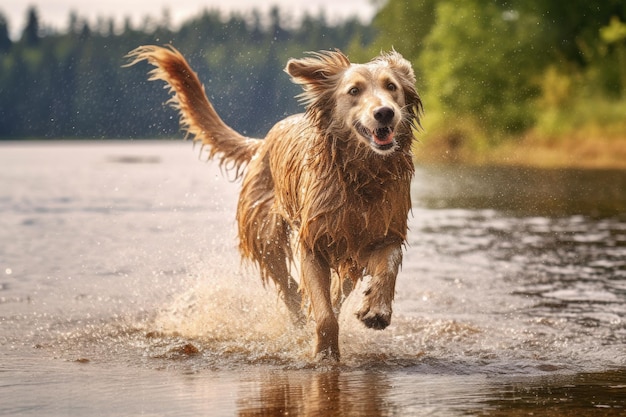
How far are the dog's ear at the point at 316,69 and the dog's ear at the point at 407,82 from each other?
0.98 feet

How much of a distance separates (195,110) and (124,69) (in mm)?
73381

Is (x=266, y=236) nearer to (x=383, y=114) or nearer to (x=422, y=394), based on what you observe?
(x=383, y=114)

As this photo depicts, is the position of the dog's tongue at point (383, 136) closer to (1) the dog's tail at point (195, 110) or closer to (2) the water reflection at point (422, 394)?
(2) the water reflection at point (422, 394)

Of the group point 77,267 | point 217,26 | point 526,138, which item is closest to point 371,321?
point 77,267

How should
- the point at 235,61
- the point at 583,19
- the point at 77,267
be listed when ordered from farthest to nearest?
the point at 235,61 → the point at 583,19 → the point at 77,267

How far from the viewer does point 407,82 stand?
21.4ft

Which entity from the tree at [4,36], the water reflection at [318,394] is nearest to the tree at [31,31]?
the tree at [4,36]

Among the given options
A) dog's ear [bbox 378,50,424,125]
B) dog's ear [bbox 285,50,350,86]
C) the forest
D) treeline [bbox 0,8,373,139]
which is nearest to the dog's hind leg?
dog's ear [bbox 285,50,350,86]

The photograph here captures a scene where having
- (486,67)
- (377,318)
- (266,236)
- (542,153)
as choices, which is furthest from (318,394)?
(486,67)

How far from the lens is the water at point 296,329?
5.26 m

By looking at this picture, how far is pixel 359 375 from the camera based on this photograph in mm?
5938

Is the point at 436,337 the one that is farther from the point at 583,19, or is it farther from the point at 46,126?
the point at 46,126

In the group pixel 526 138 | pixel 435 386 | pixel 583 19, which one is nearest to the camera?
pixel 435 386

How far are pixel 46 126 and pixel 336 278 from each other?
9339 centimetres
